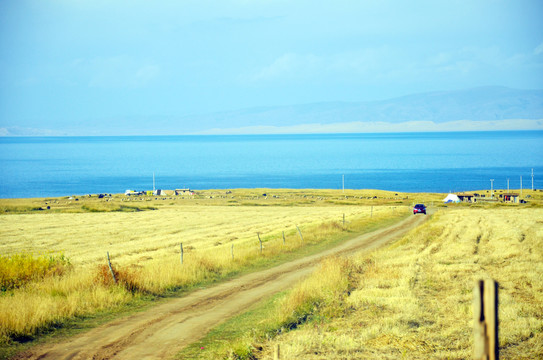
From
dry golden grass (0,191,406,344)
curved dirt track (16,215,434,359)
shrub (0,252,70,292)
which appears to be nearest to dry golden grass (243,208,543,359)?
curved dirt track (16,215,434,359)

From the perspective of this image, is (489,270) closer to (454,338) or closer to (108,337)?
(454,338)

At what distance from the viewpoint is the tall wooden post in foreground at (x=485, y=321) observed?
5.38 meters

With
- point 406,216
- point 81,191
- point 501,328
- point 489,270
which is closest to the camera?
point 501,328

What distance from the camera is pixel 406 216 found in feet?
169

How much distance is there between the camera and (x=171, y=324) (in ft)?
45.5

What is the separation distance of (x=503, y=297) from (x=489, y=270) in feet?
14.7

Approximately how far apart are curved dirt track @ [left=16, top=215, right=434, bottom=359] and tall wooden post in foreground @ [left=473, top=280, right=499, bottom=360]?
306 inches

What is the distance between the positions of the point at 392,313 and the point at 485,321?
8002 mm

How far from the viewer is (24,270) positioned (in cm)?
1720

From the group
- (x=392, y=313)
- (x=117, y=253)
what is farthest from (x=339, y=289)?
(x=117, y=253)

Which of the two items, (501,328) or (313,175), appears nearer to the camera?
(501,328)

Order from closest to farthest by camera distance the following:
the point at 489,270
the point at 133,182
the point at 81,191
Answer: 1. the point at 489,270
2. the point at 81,191
3. the point at 133,182

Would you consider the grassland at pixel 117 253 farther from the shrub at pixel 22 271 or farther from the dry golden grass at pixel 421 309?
the dry golden grass at pixel 421 309

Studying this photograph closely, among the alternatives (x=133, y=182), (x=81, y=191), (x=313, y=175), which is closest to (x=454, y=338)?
(x=81, y=191)
